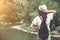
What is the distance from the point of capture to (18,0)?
177 cm

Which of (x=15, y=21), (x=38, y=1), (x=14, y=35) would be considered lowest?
(x=14, y=35)

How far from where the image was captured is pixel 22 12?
1747 mm

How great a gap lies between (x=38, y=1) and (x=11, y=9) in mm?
247

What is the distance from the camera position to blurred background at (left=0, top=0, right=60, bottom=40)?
1709 mm

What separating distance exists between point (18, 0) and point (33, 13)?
0.18 m

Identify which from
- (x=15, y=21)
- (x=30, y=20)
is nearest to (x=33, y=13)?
(x=30, y=20)

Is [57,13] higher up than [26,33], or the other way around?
[57,13]

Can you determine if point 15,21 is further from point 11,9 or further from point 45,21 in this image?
point 45,21

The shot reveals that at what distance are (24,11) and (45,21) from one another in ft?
0.66

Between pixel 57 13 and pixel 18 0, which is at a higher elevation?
pixel 18 0

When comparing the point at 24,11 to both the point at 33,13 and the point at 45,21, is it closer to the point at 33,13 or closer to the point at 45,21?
the point at 33,13

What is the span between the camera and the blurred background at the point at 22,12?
1.71 meters

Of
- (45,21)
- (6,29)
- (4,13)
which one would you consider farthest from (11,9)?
(45,21)

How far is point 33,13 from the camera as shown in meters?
1.73
